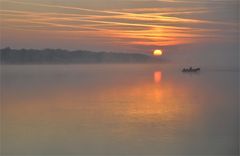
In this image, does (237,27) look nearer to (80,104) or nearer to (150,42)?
(150,42)

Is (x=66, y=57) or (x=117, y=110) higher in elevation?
(x=66, y=57)

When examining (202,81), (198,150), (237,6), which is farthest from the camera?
(202,81)

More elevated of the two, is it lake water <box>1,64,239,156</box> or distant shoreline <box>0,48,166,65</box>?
distant shoreline <box>0,48,166,65</box>

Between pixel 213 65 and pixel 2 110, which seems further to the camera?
pixel 213 65

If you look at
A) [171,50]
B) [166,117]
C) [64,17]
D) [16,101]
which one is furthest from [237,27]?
[16,101]

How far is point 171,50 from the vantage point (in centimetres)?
223

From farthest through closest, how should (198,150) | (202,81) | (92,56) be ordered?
(202,81) → (92,56) → (198,150)

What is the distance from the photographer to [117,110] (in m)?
2.18

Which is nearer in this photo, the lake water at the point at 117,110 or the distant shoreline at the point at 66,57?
the lake water at the point at 117,110

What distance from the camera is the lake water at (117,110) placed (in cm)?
196

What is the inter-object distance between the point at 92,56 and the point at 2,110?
0.63 metres

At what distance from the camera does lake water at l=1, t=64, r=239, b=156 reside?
1.96m

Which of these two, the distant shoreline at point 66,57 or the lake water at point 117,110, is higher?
the distant shoreline at point 66,57

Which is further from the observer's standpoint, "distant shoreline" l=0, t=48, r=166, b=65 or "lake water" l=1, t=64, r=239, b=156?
"distant shoreline" l=0, t=48, r=166, b=65
